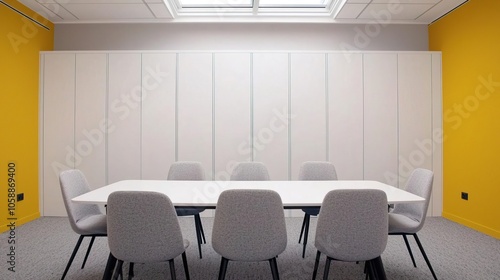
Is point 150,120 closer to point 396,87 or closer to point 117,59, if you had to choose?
point 117,59

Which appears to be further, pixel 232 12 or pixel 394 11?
pixel 232 12

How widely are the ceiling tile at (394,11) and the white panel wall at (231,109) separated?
74.1 inches

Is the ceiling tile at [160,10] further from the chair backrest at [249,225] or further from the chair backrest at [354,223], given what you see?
the chair backrest at [354,223]

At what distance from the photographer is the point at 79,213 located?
2312 mm

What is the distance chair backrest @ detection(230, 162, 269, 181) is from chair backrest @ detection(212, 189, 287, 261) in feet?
4.58

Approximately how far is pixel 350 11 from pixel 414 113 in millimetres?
1761

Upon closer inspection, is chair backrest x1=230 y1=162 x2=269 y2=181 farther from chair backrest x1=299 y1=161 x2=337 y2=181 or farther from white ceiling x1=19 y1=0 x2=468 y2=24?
white ceiling x1=19 y1=0 x2=468 y2=24

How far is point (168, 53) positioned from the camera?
13.6 ft

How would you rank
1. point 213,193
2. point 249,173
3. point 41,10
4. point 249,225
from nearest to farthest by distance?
point 249,225 < point 213,193 < point 249,173 < point 41,10

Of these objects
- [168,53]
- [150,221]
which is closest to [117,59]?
[168,53]

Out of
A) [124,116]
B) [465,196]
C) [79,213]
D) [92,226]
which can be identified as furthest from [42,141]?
[465,196]

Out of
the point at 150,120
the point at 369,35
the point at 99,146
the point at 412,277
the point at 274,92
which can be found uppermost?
the point at 369,35

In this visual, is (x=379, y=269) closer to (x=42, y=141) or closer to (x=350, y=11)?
(x=350, y=11)

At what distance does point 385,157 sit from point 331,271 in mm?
2342
